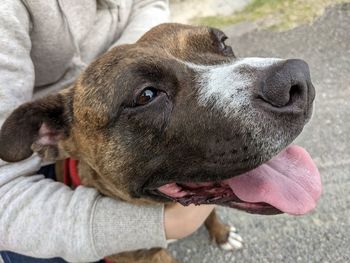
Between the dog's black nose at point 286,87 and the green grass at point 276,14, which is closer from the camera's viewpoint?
the dog's black nose at point 286,87

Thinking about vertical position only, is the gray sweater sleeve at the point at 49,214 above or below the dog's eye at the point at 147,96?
below

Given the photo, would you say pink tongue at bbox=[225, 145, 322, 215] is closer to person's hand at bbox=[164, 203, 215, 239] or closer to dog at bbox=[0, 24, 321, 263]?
dog at bbox=[0, 24, 321, 263]

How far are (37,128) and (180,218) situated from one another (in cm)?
103

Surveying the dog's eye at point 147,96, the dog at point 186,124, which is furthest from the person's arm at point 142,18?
the dog's eye at point 147,96

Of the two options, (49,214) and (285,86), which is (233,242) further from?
(285,86)

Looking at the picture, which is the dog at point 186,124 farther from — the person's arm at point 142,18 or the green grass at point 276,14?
the green grass at point 276,14

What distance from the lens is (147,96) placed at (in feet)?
8.07

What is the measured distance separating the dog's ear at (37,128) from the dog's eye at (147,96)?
1.92 ft

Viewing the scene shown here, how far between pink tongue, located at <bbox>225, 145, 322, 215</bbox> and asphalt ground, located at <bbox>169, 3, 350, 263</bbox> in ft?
4.11

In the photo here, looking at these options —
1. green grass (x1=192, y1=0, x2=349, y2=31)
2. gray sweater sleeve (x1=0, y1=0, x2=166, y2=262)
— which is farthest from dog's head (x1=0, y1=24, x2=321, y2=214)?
green grass (x1=192, y1=0, x2=349, y2=31)

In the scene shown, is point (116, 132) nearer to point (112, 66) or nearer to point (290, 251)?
point (112, 66)

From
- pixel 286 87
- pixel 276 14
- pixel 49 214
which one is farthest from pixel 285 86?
pixel 276 14

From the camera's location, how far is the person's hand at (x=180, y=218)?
2.94m

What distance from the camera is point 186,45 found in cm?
273
